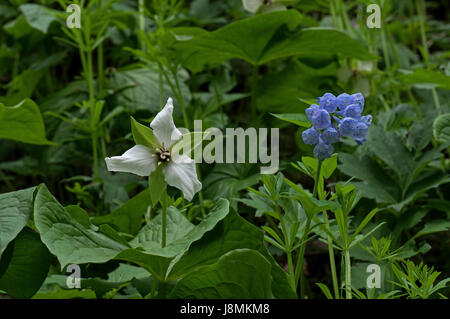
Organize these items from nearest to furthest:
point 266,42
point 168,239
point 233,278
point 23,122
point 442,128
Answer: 1. point 233,278
2. point 168,239
3. point 442,128
4. point 23,122
5. point 266,42

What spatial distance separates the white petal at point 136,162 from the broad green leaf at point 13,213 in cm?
16

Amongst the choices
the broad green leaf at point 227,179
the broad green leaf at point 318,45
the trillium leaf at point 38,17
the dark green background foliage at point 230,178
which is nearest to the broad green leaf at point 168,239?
the dark green background foliage at point 230,178

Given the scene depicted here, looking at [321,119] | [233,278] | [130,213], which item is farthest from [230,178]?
[321,119]

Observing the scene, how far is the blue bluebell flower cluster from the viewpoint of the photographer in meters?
0.67

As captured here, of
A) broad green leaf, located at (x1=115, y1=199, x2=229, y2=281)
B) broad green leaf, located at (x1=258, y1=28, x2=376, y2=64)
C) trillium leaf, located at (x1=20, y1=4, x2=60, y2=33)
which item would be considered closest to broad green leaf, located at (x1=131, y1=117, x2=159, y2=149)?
broad green leaf, located at (x1=115, y1=199, x2=229, y2=281)

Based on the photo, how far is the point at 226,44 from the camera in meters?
1.32

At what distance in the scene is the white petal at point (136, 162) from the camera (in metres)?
0.73

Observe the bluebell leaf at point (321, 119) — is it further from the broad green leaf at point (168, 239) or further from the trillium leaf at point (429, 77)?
the trillium leaf at point (429, 77)

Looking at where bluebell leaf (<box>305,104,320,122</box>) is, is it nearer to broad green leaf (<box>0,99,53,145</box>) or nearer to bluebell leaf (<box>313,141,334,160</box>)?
bluebell leaf (<box>313,141,334,160</box>)

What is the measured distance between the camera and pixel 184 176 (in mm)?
740

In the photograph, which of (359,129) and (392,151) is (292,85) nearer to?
(392,151)

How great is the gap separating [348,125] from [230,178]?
0.57 metres
